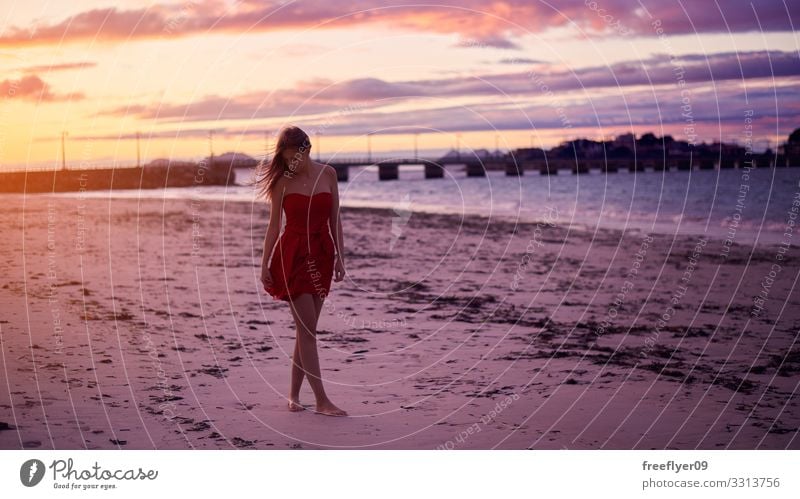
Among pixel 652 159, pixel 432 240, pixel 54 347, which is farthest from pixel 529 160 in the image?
pixel 54 347

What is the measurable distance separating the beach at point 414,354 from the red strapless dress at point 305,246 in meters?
1.13

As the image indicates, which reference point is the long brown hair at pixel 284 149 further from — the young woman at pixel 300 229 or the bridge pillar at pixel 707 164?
the bridge pillar at pixel 707 164

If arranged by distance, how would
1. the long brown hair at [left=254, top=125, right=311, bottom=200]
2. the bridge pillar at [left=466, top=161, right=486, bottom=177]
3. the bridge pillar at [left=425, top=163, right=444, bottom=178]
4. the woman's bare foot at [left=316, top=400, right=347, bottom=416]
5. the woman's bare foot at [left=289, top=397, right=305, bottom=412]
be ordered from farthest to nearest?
the bridge pillar at [left=466, top=161, right=486, bottom=177], the bridge pillar at [left=425, top=163, right=444, bottom=178], the woman's bare foot at [left=289, top=397, right=305, bottom=412], the woman's bare foot at [left=316, top=400, right=347, bottom=416], the long brown hair at [left=254, top=125, right=311, bottom=200]

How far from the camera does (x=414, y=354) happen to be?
9.46 metres

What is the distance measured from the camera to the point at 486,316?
11.9 m

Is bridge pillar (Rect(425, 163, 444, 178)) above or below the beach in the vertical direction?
above

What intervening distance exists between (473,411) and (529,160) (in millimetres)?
98978

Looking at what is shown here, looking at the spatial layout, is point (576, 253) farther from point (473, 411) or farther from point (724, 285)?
point (473, 411)
